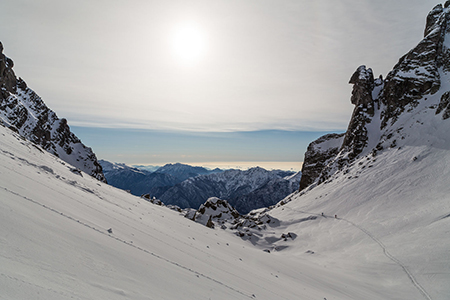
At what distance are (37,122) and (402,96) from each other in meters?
152

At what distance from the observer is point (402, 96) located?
2618 inches

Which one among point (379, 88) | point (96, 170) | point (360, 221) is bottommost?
point (96, 170)

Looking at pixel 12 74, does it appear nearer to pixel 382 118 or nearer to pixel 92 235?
pixel 92 235

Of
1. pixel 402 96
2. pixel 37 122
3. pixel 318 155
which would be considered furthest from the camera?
pixel 318 155

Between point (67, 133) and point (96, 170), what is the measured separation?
32185 mm

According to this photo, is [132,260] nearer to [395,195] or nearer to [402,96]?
[395,195]

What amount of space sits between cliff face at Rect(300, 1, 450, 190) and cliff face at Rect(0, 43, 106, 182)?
403 ft

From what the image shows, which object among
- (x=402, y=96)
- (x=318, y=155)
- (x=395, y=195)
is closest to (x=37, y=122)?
(x=318, y=155)

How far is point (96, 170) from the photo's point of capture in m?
123

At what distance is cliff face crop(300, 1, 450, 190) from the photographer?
58928mm

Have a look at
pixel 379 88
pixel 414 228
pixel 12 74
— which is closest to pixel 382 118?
pixel 379 88

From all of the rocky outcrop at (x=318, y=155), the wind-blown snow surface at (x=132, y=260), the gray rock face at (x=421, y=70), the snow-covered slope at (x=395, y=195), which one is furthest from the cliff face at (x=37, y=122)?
the gray rock face at (x=421, y=70)

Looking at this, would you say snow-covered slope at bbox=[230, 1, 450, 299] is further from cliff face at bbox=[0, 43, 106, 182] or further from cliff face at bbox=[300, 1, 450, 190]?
cliff face at bbox=[0, 43, 106, 182]

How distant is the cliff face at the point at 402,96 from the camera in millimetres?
58928
